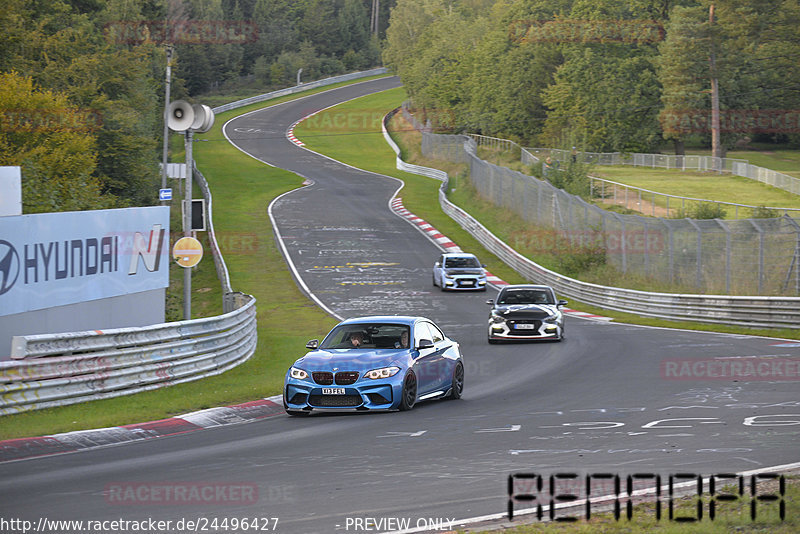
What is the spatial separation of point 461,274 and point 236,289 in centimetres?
869

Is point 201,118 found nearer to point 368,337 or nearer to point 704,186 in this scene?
point 368,337

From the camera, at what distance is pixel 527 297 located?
988 inches

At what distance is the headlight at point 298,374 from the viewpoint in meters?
13.4

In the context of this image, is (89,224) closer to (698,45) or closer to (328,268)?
(328,268)

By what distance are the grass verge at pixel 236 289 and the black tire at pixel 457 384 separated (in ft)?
9.76

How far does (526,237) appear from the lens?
1859 inches

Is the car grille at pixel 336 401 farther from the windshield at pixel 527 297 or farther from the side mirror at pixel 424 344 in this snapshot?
the windshield at pixel 527 297

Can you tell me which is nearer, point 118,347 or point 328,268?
point 118,347

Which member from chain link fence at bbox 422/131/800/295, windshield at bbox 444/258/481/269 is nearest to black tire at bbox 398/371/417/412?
chain link fence at bbox 422/131/800/295

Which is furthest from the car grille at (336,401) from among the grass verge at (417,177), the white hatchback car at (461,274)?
the white hatchback car at (461,274)

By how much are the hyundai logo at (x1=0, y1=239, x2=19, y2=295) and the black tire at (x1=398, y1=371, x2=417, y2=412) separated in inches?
241

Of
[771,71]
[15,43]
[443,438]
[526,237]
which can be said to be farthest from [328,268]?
[771,71]

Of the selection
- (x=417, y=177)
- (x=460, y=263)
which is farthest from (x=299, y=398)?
(x=417, y=177)

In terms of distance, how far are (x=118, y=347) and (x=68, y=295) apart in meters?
1.99
